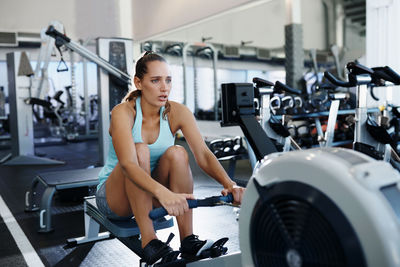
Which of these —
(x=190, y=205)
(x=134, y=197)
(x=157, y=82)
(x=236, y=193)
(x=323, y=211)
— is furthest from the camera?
(x=157, y=82)

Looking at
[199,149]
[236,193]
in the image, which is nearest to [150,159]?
[199,149]

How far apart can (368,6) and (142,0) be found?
209 inches

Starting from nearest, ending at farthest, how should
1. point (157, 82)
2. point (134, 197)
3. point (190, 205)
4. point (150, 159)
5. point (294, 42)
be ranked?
point (190, 205)
point (134, 197)
point (157, 82)
point (150, 159)
point (294, 42)

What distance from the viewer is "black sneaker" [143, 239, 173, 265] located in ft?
4.65

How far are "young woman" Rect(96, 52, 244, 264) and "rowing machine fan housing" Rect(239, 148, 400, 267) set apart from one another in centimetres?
39

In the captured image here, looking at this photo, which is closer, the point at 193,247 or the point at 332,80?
the point at 193,247

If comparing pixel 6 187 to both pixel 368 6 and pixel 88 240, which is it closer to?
pixel 88 240

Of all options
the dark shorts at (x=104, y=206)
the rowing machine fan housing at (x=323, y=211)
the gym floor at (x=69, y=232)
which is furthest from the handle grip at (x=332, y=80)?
the rowing machine fan housing at (x=323, y=211)

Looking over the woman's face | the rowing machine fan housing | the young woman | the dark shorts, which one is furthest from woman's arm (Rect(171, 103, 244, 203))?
the rowing machine fan housing

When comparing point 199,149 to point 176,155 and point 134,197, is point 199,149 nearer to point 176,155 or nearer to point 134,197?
point 176,155

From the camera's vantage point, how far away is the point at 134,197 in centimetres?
149

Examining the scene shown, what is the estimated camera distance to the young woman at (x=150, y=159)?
147 centimetres

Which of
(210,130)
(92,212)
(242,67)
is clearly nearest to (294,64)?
(210,130)

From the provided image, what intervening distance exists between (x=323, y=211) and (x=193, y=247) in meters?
0.81
